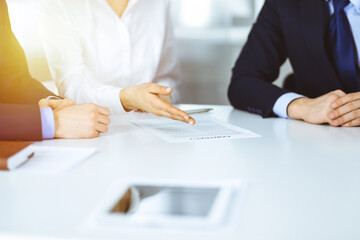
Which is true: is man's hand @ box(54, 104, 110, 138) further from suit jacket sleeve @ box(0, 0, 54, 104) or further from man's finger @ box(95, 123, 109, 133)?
suit jacket sleeve @ box(0, 0, 54, 104)

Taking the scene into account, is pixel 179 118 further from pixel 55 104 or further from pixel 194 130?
pixel 55 104

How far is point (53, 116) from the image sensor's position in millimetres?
1295

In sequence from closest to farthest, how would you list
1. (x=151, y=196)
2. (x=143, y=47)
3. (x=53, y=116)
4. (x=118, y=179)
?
(x=151, y=196) → (x=118, y=179) → (x=53, y=116) → (x=143, y=47)

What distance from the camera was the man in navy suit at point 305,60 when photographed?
61.0 inches

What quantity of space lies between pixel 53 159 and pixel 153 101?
469 mm

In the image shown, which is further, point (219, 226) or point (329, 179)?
point (329, 179)

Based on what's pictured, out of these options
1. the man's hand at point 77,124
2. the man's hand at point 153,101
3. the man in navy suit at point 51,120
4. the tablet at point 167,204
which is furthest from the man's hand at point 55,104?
the tablet at point 167,204

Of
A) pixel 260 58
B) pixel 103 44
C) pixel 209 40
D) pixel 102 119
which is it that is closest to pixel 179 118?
pixel 102 119

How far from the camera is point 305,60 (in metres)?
1.88

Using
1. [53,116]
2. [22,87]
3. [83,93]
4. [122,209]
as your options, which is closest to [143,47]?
[83,93]

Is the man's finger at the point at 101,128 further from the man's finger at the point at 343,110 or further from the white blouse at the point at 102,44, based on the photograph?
the man's finger at the point at 343,110

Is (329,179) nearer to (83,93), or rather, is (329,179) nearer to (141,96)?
(141,96)

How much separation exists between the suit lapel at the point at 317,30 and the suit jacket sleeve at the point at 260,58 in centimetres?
21

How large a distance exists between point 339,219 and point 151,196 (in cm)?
31
